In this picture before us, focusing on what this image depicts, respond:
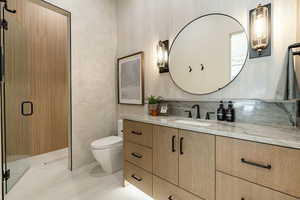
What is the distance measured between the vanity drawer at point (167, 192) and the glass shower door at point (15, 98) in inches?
66.8

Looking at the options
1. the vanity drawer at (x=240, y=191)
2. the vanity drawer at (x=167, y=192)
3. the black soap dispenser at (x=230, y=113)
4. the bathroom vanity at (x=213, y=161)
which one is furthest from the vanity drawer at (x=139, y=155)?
the black soap dispenser at (x=230, y=113)

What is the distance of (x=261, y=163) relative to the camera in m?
0.89

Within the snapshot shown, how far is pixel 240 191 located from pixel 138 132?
103 centimetres

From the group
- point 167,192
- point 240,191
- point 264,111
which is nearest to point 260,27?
point 264,111

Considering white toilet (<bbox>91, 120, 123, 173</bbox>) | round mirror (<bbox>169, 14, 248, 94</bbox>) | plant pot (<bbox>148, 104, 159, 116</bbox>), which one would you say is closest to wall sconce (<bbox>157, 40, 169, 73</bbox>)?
round mirror (<bbox>169, 14, 248, 94</bbox>)

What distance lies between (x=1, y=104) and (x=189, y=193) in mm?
2085

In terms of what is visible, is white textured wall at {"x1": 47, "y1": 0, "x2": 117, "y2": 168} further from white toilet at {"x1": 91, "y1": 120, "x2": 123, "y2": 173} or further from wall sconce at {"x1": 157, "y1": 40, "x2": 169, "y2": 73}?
wall sconce at {"x1": 157, "y1": 40, "x2": 169, "y2": 73}

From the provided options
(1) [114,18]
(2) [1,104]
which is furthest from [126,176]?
(1) [114,18]

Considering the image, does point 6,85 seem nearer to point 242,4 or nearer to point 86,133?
point 86,133

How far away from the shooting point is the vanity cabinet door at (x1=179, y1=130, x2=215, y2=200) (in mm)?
1107

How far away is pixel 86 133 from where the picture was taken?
242 cm

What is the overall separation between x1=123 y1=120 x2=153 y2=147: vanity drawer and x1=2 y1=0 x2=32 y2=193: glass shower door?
1.36 metres

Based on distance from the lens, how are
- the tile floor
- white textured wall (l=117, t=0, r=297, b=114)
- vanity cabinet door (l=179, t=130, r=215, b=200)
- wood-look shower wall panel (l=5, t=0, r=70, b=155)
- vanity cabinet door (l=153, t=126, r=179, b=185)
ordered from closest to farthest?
vanity cabinet door (l=179, t=130, r=215, b=200), white textured wall (l=117, t=0, r=297, b=114), vanity cabinet door (l=153, t=126, r=179, b=185), the tile floor, wood-look shower wall panel (l=5, t=0, r=70, b=155)

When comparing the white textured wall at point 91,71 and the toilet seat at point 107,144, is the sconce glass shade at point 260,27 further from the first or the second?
the white textured wall at point 91,71
